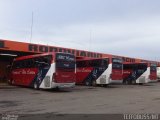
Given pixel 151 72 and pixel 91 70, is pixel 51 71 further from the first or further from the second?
pixel 151 72

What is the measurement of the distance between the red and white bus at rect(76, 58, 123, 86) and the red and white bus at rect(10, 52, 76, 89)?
729cm

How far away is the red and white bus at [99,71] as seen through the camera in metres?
31.0

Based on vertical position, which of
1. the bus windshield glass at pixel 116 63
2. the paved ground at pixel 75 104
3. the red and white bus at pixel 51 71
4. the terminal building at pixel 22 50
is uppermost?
the terminal building at pixel 22 50

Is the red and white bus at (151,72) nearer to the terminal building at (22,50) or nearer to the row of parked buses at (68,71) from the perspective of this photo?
the row of parked buses at (68,71)

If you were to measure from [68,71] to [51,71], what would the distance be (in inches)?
55.8

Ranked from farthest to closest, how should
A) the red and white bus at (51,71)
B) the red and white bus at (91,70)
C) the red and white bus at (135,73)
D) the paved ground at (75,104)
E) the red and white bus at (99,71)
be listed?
the red and white bus at (135,73) < the red and white bus at (91,70) < the red and white bus at (99,71) < the red and white bus at (51,71) < the paved ground at (75,104)

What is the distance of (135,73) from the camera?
1558 inches

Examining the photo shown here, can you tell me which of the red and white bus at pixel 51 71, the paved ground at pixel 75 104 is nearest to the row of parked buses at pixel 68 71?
the red and white bus at pixel 51 71

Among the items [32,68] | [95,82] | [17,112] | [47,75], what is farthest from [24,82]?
[17,112]

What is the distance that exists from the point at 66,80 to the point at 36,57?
345 cm

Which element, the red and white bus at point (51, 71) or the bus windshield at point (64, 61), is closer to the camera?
the red and white bus at point (51, 71)

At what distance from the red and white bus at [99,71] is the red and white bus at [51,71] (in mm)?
7289

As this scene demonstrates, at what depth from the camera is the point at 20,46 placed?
28828mm

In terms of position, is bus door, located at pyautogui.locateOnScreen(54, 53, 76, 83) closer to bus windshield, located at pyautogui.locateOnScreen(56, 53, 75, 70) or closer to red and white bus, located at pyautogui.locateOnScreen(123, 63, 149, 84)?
bus windshield, located at pyautogui.locateOnScreen(56, 53, 75, 70)
